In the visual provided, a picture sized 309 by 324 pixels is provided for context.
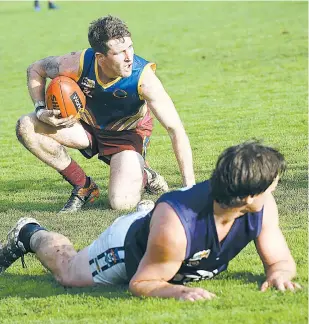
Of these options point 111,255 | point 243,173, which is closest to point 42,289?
point 111,255

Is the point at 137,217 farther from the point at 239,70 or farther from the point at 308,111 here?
the point at 239,70

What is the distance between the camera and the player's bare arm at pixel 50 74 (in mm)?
8227

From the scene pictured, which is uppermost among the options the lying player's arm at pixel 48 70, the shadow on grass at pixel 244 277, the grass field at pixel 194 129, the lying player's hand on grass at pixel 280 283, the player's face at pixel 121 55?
the player's face at pixel 121 55

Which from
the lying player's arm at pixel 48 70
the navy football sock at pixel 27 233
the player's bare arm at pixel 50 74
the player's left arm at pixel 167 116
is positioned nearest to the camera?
the navy football sock at pixel 27 233

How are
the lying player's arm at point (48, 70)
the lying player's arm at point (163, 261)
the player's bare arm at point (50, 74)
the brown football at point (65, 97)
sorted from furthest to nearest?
the lying player's arm at point (48, 70)
the player's bare arm at point (50, 74)
the brown football at point (65, 97)
the lying player's arm at point (163, 261)

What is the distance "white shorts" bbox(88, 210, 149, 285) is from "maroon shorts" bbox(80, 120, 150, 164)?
10.1 feet

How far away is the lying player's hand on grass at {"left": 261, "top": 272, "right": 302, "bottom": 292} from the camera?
5062mm

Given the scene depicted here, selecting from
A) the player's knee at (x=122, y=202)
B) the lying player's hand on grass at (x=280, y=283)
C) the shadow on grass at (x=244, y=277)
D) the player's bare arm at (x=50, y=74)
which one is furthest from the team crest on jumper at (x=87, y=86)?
the lying player's hand on grass at (x=280, y=283)

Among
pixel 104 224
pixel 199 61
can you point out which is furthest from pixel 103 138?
pixel 199 61

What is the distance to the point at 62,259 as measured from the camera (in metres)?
5.77

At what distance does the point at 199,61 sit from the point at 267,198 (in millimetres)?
17099

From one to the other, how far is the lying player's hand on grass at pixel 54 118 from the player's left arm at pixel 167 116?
0.72 metres

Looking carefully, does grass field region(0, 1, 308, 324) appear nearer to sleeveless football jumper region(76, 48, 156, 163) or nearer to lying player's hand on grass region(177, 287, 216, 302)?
lying player's hand on grass region(177, 287, 216, 302)

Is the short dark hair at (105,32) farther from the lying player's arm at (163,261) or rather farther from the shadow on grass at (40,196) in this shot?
the lying player's arm at (163,261)
